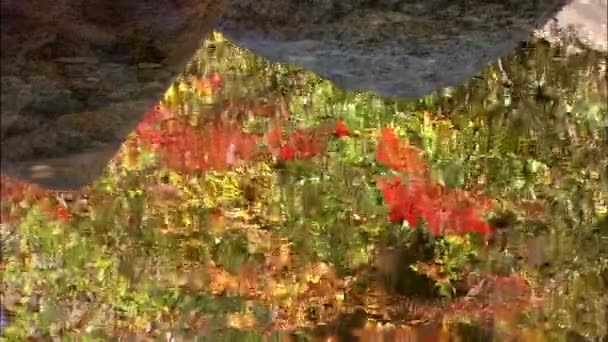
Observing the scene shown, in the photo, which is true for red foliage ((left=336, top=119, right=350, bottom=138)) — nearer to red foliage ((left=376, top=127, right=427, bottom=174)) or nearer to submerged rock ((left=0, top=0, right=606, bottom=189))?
red foliage ((left=376, top=127, right=427, bottom=174))

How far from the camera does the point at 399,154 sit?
1143mm

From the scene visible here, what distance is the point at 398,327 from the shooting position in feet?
3.44

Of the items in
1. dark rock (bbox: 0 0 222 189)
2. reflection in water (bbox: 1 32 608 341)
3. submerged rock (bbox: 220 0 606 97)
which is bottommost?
reflection in water (bbox: 1 32 608 341)

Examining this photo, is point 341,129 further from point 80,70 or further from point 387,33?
point 80,70

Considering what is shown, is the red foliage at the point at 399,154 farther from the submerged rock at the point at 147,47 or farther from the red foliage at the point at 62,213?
the red foliage at the point at 62,213

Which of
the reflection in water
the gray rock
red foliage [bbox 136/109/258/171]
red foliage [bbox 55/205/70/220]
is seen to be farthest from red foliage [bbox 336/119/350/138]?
red foliage [bbox 55/205/70/220]

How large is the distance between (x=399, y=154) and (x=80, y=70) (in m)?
0.74

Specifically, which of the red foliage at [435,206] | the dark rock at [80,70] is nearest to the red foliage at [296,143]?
the red foliage at [435,206]

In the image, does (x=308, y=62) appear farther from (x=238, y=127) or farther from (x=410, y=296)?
(x=410, y=296)

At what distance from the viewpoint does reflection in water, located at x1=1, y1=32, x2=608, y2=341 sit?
92 cm

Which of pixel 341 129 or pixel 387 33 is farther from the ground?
pixel 387 33

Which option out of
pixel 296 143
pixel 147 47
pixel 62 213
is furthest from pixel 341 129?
pixel 147 47

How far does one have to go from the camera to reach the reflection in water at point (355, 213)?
36.1 inches

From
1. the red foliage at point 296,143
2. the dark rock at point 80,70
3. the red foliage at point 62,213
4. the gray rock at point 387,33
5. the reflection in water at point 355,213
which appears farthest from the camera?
the red foliage at point 296,143
